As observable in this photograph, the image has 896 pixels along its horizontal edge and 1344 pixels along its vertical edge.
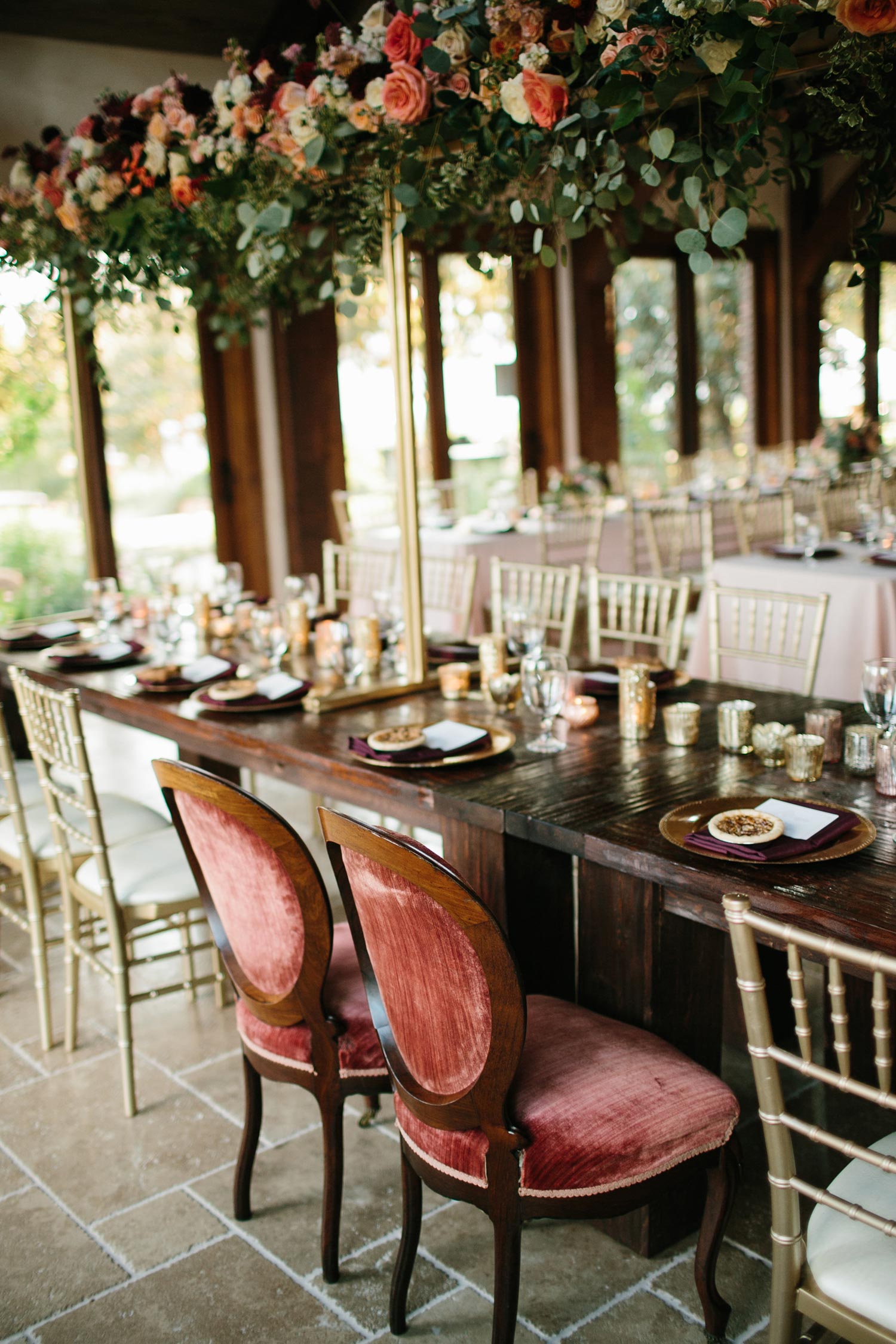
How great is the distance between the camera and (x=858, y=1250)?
141cm

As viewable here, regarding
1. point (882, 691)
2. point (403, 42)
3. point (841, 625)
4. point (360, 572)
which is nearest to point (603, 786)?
point (882, 691)

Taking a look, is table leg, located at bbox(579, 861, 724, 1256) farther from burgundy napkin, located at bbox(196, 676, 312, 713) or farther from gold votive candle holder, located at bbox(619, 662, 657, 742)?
burgundy napkin, located at bbox(196, 676, 312, 713)

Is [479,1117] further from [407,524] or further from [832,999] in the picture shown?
[407,524]

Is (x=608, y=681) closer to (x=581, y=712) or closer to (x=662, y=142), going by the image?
(x=581, y=712)

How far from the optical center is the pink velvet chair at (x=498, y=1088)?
1621 mm

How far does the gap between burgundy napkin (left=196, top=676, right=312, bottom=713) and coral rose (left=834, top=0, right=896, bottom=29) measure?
1.84 meters

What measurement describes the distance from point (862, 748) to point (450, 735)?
83 cm

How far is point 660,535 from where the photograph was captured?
19.3ft

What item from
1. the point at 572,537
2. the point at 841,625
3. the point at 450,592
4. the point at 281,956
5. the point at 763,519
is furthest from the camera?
the point at 763,519

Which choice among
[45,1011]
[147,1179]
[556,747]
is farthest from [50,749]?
[556,747]

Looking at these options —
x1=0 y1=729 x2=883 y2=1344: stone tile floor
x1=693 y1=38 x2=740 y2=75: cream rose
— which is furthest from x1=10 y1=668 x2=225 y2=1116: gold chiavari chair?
x1=693 y1=38 x2=740 y2=75: cream rose

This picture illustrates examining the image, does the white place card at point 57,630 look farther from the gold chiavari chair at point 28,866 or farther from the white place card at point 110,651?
the gold chiavari chair at point 28,866

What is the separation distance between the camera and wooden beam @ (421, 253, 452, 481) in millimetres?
7988

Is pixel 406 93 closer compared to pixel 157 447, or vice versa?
pixel 406 93
